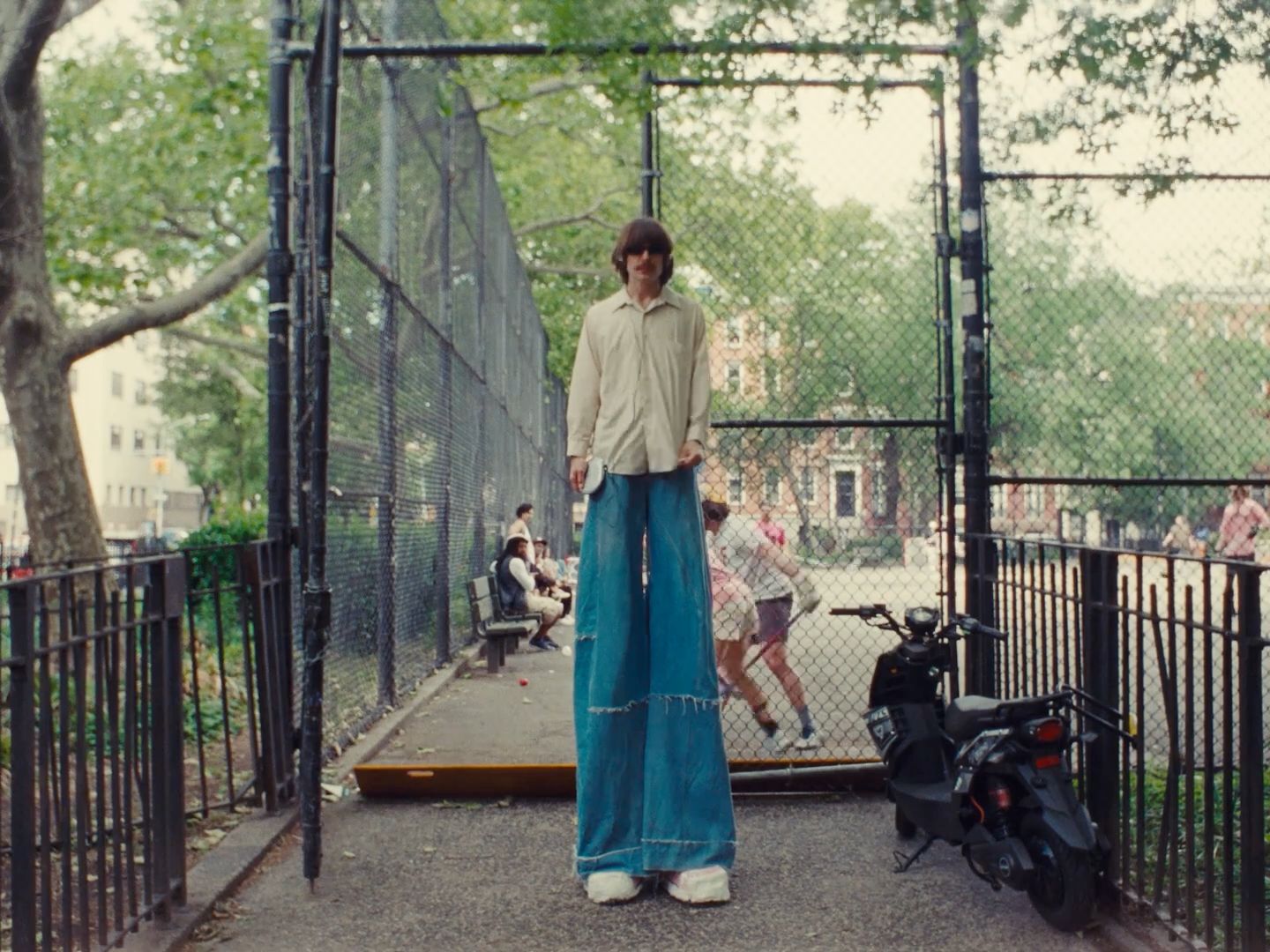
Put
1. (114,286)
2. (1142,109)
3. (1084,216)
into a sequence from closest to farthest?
(1142,109) → (1084,216) → (114,286)

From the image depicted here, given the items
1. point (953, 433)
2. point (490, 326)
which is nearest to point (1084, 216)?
point (953, 433)

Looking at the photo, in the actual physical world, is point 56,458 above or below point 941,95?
below

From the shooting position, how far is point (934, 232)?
7391mm

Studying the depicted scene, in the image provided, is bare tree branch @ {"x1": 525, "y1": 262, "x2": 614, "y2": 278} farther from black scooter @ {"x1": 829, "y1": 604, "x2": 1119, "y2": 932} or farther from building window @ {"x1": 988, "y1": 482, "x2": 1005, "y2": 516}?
black scooter @ {"x1": 829, "y1": 604, "x2": 1119, "y2": 932}

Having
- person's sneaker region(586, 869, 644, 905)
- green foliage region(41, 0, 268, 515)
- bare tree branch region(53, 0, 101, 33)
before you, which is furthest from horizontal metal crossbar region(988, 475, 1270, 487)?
green foliage region(41, 0, 268, 515)

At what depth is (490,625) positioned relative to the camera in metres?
14.2

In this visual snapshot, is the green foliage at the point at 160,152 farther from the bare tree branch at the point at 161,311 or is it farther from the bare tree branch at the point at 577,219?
the bare tree branch at the point at 577,219

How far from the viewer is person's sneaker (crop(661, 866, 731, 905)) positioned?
5.26 m

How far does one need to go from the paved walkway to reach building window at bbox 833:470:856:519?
144 centimetres

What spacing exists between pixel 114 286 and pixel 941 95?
18633mm

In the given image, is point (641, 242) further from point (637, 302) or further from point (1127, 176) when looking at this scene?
point (1127, 176)

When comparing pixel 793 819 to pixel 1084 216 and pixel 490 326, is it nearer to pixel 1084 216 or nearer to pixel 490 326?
pixel 1084 216

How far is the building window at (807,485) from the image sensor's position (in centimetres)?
779

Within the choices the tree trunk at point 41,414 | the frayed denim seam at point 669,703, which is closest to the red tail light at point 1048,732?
the frayed denim seam at point 669,703
